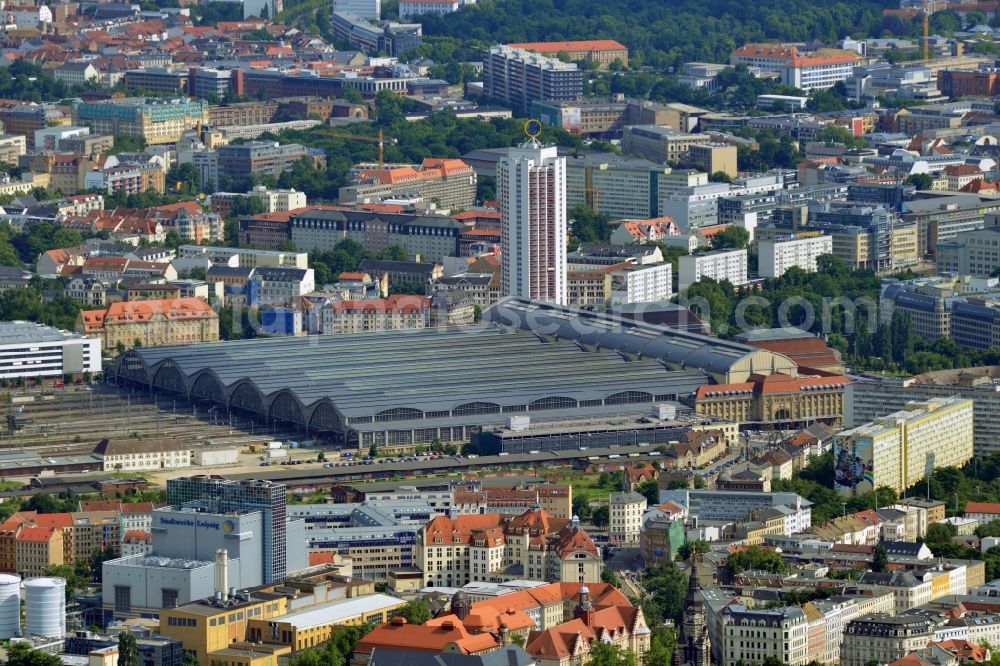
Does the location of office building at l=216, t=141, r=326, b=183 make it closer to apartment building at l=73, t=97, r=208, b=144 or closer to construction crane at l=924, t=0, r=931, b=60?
apartment building at l=73, t=97, r=208, b=144

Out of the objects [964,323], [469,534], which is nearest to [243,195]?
[964,323]

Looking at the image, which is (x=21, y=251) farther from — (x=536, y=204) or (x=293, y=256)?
(x=536, y=204)

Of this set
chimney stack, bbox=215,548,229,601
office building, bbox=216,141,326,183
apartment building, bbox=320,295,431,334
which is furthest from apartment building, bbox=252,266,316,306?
chimney stack, bbox=215,548,229,601

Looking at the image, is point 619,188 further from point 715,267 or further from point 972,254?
point 972,254

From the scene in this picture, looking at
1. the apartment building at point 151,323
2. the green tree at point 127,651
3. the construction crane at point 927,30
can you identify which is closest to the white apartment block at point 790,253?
the apartment building at point 151,323

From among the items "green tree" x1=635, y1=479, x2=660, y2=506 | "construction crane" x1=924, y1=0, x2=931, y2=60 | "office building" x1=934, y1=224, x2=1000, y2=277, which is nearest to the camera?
"green tree" x1=635, y1=479, x2=660, y2=506

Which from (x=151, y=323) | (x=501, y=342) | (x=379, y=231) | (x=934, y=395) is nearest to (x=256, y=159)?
(x=379, y=231)

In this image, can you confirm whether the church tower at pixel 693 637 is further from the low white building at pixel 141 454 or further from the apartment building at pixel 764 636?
the low white building at pixel 141 454
